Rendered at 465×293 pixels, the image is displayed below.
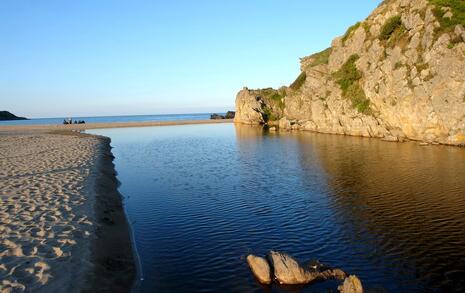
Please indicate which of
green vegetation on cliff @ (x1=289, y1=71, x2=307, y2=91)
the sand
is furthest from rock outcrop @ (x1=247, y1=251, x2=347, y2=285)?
green vegetation on cliff @ (x1=289, y1=71, x2=307, y2=91)

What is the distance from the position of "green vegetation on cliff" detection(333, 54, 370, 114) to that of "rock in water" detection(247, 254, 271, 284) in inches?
2534

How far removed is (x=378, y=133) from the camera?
68.9m

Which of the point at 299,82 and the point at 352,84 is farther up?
the point at 299,82

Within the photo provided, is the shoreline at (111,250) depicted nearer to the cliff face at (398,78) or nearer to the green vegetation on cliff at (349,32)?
the cliff face at (398,78)

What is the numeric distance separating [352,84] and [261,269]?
7273 centimetres

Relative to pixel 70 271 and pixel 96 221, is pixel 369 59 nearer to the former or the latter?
pixel 96 221

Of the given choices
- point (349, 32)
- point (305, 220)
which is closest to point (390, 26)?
point (349, 32)

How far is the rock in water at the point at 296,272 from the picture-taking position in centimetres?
1391

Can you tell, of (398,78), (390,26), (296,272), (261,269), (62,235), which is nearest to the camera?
(296,272)

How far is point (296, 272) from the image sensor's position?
45.9ft

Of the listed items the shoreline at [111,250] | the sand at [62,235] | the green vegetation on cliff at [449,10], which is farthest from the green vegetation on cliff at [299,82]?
the shoreline at [111,250]

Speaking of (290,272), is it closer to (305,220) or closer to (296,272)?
(296,272)

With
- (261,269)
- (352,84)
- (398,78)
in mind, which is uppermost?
(352,84)

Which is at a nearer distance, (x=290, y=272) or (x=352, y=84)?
(x=290, y=272)
